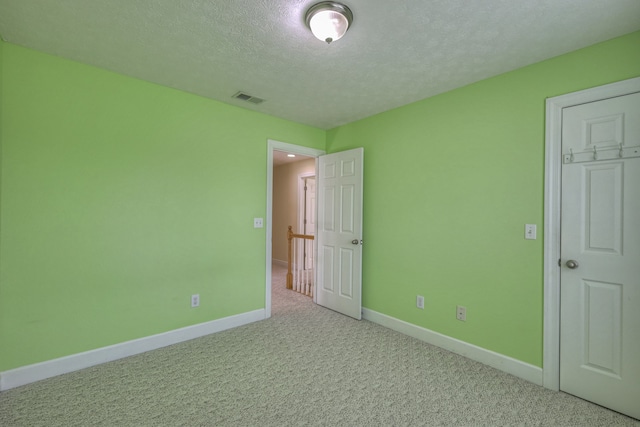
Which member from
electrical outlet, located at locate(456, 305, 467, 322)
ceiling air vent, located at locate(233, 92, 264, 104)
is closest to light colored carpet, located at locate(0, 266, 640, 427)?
electrical outlet, located at locate(456, 305, 467, 322)

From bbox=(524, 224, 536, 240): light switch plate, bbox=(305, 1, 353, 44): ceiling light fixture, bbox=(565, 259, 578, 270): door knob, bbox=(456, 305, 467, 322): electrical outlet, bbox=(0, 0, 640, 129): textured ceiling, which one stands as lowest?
bbox=(456, 305, 467, 322): electrical outlet

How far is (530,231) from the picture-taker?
2211 mm

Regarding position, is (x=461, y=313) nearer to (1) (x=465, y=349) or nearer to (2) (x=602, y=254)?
(1) (x=465, y=349)

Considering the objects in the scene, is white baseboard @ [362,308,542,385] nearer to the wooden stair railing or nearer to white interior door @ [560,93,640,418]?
white interior door @ [560,93,640,418]

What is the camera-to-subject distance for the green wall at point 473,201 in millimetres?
2168

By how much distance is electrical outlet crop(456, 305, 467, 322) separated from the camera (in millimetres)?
2591

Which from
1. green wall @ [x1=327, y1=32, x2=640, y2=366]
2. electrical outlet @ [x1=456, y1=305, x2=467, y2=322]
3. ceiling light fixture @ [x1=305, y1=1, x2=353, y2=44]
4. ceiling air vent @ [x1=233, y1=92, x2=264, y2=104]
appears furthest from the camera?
ceiling air vent @ [x1=233, y1=92, x2=264, y2=104]

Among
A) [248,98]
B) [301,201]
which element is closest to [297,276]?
[301,201]

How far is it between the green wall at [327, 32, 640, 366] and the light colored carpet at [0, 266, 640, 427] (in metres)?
0.39

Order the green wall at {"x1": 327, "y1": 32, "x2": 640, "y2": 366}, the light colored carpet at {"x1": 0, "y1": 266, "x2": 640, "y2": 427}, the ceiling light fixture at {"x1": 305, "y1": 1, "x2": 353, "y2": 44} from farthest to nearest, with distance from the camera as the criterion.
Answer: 1. the green wall at {"x1": 327, "y1": 32, "x2": 640, "y2": 366}
2. the light colored carpet at {"x1": 0, "y1": 266, "x2": 640, "y2": 427}
3. the ceiling light fixture at {"x1": 305, "y1": 1, "x2": 353, "y2": 44}

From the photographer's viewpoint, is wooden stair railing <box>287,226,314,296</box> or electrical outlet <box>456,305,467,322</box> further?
wooden stair railing <box>287,226,314,296</box>

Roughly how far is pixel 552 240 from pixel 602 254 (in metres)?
0.28

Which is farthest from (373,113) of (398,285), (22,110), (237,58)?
(22,110)

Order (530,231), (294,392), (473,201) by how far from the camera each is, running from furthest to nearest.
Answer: (473,201)
(530,231)
(294,392)
